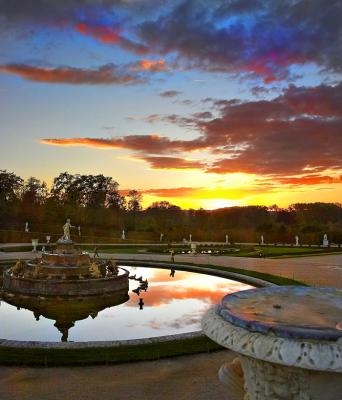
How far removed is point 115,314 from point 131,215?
53924mm

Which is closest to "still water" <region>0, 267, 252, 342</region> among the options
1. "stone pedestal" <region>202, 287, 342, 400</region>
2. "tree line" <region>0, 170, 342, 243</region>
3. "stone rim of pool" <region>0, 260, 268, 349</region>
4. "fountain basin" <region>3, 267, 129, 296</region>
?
"fountain basin" <region>3, 267, 129, 296</region>

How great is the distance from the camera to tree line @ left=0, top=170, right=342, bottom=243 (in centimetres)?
4662

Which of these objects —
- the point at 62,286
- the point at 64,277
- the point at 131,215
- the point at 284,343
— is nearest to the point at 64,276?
the point at 64,277

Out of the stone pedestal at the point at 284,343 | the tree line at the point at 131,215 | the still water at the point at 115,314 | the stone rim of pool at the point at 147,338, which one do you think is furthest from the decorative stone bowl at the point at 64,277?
the tree line at the point at 131,215

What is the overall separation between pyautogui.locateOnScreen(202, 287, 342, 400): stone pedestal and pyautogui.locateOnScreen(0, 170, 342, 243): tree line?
39978 mm

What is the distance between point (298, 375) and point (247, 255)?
26357 mm

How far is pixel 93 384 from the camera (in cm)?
643

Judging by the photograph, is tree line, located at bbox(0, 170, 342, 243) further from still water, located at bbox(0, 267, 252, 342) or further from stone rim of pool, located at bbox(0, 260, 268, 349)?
still water, located at bbox(0, 267, 252, 342)

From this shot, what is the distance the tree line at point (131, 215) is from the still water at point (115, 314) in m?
27.9

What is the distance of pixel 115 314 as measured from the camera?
39.0ft

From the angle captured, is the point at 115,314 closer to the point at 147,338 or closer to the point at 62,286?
the point at 62,286

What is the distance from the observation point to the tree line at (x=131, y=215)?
46625 mm

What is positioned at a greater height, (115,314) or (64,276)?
(64,276)

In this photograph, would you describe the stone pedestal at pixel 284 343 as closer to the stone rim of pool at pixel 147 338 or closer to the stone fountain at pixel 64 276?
the stone rim of pool at pixel 147 338
